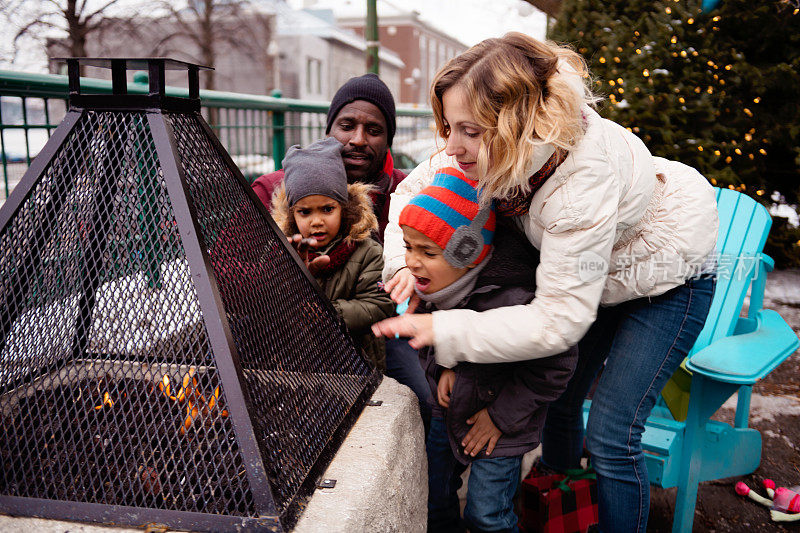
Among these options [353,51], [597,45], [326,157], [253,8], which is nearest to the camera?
[326,157]

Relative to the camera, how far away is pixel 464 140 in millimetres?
1603

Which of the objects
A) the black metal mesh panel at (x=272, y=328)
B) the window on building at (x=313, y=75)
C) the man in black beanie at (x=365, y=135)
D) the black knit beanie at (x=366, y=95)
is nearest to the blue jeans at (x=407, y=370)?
the man in black beanie at (x=365, y=135)

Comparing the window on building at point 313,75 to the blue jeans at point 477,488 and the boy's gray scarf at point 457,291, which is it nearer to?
the blue jeans at point 477,488

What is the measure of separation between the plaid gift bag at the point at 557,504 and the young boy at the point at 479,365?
414 millimetres

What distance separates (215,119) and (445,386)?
3.51 m

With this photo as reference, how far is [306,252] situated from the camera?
2.36 metres

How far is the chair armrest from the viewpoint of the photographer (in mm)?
2143

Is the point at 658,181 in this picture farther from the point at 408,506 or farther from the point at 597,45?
the point at 597,45

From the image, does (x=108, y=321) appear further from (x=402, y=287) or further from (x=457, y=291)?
(x=457, y=291)

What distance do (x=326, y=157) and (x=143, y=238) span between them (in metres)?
1.04

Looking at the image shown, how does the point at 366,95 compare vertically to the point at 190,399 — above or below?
above

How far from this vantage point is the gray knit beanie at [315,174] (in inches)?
92.7

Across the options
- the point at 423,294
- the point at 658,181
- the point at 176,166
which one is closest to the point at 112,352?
the point at 176,166

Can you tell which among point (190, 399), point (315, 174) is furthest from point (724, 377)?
point (190, 399)
